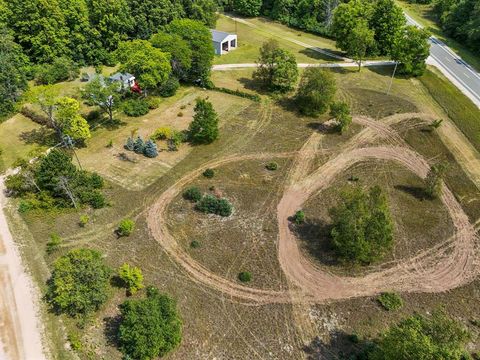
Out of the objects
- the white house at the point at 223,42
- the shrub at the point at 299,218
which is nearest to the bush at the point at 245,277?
the shrub at the point at 299,218

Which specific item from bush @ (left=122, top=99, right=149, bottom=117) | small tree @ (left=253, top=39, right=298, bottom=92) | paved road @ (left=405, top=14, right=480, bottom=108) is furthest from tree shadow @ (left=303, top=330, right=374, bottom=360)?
paved road @ (left=405, top=14, right=480, bottom=108)

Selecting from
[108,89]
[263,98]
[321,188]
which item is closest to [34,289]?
[108,89]

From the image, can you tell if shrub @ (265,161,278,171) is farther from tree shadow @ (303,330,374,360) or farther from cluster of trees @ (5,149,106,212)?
tree shadow @ (303,330,374,360)

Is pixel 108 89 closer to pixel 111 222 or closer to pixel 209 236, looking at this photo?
pixel 111 222

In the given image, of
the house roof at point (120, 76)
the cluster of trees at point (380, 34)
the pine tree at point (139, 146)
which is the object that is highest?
the cluster of trees at point (380, 34)

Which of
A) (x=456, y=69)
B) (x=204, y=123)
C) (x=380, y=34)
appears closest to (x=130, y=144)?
(x=204, y=123)

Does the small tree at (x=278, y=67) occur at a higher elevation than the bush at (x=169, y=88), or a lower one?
higher

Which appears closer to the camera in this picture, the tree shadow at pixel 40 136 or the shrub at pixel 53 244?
the shrub at pixel 53 244

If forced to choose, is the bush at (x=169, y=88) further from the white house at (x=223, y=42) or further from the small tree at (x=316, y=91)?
the small tree at (x=316, y=91)
